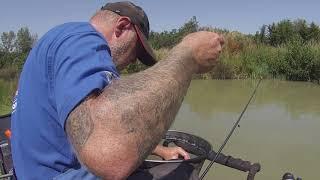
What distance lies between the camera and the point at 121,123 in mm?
1094

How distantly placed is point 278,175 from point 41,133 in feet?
16.9

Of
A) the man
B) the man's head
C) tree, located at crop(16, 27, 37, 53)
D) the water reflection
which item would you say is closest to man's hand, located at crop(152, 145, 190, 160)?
the man's head

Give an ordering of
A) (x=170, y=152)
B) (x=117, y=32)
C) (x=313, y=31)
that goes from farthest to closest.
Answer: (x=313, y=31)
(x=170, y=152)
(x=117, y=32)

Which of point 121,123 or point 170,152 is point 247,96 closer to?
point 170,152

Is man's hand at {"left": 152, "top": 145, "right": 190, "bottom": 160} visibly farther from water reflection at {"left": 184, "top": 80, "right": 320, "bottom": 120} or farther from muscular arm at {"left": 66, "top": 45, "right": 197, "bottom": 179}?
water reflection at {"left": 184, "top": 80, "right": 320, "bottom": 120}

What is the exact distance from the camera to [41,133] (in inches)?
54.2

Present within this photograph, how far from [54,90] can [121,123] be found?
27 cm

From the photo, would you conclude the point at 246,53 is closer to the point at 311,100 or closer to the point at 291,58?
the point at 291,58

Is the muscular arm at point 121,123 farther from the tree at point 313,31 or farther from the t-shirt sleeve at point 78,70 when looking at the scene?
the tree at point 313,31

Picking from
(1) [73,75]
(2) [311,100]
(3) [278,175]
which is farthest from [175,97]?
(2) [311,100]

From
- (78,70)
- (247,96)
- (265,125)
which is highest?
(78,70)

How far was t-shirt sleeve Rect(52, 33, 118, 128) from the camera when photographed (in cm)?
112

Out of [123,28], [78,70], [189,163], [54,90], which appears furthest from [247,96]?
[78,70]

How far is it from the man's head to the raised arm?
373mm
